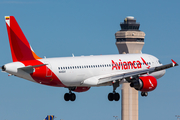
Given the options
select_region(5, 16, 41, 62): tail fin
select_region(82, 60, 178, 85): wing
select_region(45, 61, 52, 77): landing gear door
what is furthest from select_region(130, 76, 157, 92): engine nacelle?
select_region(5, 16, 41, 62): tail fin

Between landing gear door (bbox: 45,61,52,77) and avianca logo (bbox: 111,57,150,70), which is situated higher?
avianca logo (bbox: 111,57,150,70)

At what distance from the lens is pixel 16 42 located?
86.9 m

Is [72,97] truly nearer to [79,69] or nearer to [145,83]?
[79,69]

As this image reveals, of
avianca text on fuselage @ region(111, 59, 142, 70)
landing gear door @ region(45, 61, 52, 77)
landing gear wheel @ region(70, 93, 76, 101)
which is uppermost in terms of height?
avianca text on fuselage @ region(111, 59, 142, 70)

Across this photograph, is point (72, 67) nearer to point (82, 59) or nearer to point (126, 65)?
point (82, 59)

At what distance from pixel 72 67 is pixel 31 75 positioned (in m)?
7.48

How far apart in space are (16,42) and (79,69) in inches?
458

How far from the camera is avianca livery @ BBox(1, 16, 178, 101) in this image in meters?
86.8

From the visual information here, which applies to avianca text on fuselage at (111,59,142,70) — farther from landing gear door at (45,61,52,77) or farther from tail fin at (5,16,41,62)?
tail fin at (5,16,41,62)

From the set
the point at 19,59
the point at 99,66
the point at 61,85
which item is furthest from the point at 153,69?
the point at 19,59

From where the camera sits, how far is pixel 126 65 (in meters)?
96.7

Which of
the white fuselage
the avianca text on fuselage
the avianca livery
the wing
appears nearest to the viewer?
the avianca livery

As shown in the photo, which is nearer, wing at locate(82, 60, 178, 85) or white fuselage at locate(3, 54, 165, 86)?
white fuselage at locate(3, 54, 165, 86)

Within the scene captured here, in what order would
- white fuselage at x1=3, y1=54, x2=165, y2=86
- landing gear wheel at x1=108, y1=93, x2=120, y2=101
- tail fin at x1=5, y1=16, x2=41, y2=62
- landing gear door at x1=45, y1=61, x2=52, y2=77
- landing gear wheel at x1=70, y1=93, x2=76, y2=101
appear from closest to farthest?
1. tail fin at x1=5, y1=16, x2=41, y2=62
2. landing gear door at x1=45, y1=61, x2=52, y2=77
3. white fuselage at x1=3, y1=54, x2=165, y2=86
4. landing gear wheel at x1=108, y1=93, x2=120, y2=101
5. landing gear wheel at x1=70, y1=93, x2=76, y2=101
